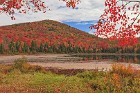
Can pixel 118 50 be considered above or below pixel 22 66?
below

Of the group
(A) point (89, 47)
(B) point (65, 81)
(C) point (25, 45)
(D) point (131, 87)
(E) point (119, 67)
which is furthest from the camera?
(A) point (89, 47)

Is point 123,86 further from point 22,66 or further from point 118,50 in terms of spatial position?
point 118,50

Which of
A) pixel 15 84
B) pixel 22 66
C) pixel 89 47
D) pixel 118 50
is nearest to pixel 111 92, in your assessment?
pixel 15 84

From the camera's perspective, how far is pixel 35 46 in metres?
144

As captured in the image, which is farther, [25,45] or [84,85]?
[25,45]

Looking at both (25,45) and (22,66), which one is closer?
(22,66)

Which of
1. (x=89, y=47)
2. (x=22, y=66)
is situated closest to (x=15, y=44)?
(x=89, y=47)

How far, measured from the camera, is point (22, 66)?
114ft

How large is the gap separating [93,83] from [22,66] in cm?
1410

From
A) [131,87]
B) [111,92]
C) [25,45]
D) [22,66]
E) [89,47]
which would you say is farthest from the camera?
[89,47]

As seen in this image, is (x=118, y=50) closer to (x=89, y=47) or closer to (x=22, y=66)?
(x=89, y=47)

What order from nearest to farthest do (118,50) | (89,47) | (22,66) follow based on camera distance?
(22,66) → (118,50) → (89,47)

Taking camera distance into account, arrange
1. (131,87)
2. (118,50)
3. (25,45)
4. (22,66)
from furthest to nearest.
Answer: (118,50) < (25,45) < (22,66) < (131,87)

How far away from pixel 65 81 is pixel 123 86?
428 centimetres
